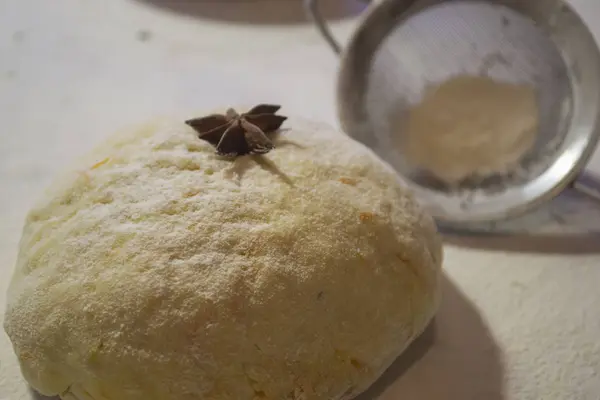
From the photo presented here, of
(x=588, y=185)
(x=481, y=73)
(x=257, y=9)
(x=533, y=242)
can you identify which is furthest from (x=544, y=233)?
(x=257, y=9)

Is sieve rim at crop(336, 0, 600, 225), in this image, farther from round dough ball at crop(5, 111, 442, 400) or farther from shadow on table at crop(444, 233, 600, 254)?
round dough ball at crop(5, 111, 442, 400)

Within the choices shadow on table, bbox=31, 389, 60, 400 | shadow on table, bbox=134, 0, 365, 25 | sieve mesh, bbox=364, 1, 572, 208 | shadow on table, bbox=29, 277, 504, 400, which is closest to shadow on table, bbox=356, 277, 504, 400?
shadow on table, bbox=29, 277, 504, 400

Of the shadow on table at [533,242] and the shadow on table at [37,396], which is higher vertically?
the shadow on table at [533,242]

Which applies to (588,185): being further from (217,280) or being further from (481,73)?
(217,280)

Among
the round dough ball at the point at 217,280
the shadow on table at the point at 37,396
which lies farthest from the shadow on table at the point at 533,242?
the shadow on table at the point at 37,396

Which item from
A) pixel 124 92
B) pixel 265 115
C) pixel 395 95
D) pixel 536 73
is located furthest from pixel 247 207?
pixel 124 92

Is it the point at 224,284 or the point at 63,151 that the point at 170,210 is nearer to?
the point at 224,284

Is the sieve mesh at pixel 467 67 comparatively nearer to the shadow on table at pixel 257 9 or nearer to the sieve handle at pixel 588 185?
the sieve handle at pixel 588 185
